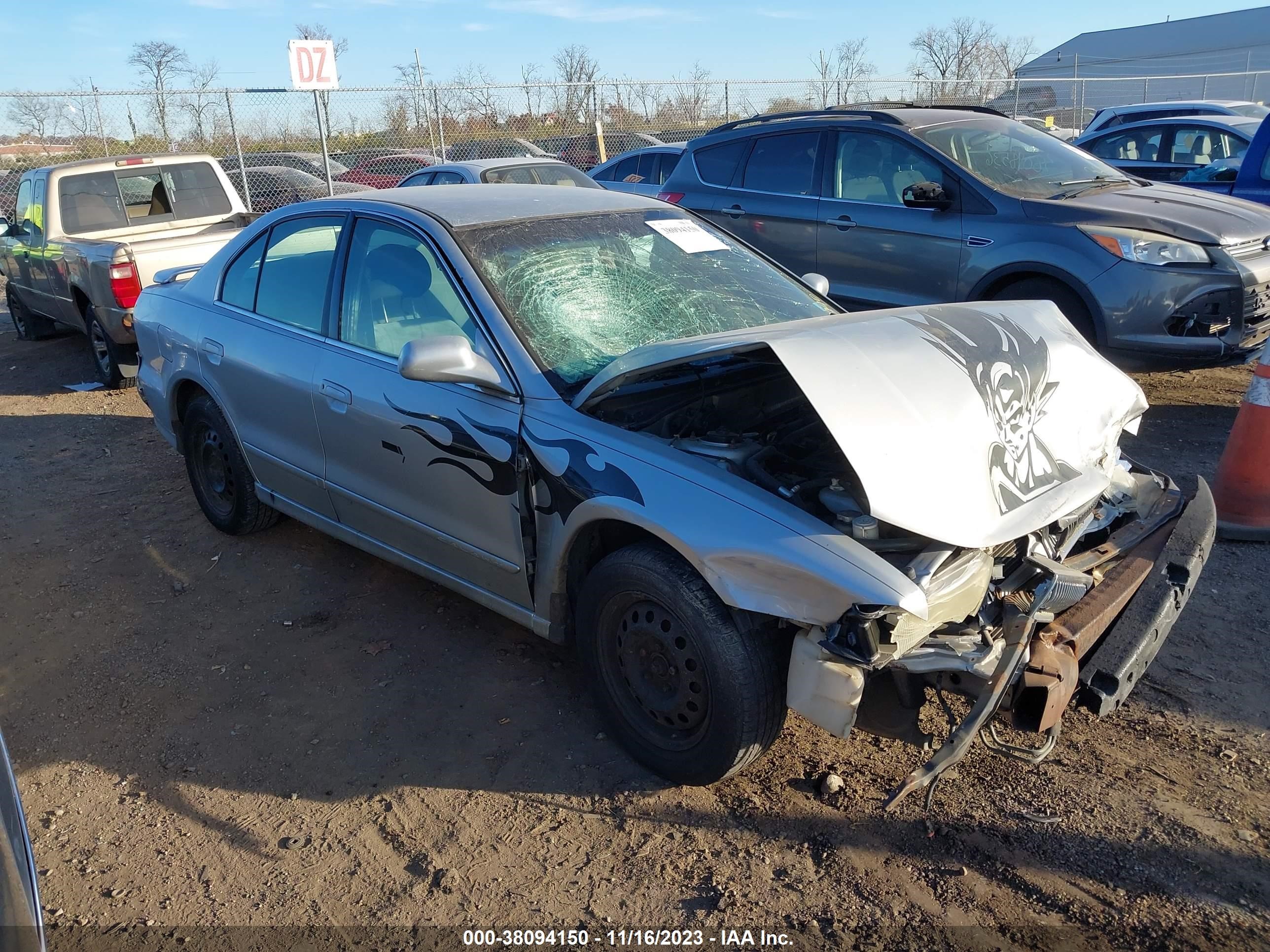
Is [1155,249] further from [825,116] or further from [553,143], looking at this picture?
[553,143]

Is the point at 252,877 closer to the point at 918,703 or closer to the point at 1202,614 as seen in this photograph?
the point at 918,703

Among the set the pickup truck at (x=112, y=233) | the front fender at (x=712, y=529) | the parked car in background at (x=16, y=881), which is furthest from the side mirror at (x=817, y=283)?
the pickup truck at (x=112, y=233)

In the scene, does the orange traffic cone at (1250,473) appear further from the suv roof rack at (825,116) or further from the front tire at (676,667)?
the suv roof rack at (825,116)

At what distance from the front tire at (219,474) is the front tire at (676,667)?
7.88 feet

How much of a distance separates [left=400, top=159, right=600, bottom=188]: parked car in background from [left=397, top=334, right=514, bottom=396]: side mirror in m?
7.17

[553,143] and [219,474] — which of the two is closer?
[219,474]

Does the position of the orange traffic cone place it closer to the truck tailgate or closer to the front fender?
the front fender

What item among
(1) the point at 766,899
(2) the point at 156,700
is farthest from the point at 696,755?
(2) the point at 156,700

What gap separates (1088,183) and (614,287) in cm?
461

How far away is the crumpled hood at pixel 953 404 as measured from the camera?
2.53 meters

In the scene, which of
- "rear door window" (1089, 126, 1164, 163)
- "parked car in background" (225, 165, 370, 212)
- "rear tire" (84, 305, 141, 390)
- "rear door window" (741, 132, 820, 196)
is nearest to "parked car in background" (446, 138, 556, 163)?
"parked car in background" (225, 165, 370, 212)

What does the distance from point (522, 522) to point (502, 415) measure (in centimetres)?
37

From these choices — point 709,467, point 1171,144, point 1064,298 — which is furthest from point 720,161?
point 1171,144

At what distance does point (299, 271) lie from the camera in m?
4.23
